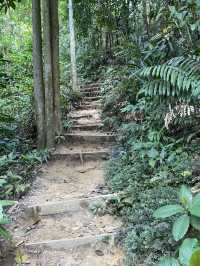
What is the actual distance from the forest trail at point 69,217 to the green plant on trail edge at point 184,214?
78cm

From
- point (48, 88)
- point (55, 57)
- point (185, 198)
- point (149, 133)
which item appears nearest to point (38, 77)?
point (48, 88)

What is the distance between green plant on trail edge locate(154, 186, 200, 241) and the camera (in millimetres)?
2623

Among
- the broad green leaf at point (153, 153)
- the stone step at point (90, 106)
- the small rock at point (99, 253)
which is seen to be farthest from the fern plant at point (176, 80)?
the stone step at point (90, 106)

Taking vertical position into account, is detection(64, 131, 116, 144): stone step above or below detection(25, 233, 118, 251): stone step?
above

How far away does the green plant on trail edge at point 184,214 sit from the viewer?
2623mm

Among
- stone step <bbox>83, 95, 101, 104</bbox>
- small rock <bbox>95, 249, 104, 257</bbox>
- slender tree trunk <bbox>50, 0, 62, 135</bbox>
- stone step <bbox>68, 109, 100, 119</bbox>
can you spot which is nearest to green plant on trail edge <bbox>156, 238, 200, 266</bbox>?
small rock <bbox>95, 249, 104, 257</bbox>

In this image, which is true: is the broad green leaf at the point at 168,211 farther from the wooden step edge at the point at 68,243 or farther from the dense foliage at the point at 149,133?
the wooden step edge at the point at 68,243

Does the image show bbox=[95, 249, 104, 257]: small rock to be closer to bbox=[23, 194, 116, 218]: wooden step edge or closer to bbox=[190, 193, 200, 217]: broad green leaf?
bbox=[23, 194, 116, 218]: wooden step edge

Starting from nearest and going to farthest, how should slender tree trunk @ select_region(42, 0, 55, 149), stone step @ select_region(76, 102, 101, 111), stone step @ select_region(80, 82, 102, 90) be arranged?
1. slender tree trunk @ select_region(42, 0, 55, 149)
2. stone step @ select_region(76, 102, 101, 111)
3. stone step @ select_region(80, 82, 102, 90)

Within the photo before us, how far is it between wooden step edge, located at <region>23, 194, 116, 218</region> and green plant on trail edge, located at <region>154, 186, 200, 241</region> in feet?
4.60

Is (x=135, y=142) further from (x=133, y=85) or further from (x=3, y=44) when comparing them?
(x=3, y=44)

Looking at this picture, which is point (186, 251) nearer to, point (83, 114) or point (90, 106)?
point (83, 114)

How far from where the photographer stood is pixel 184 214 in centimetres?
276

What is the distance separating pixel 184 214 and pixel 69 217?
1.70 meters
